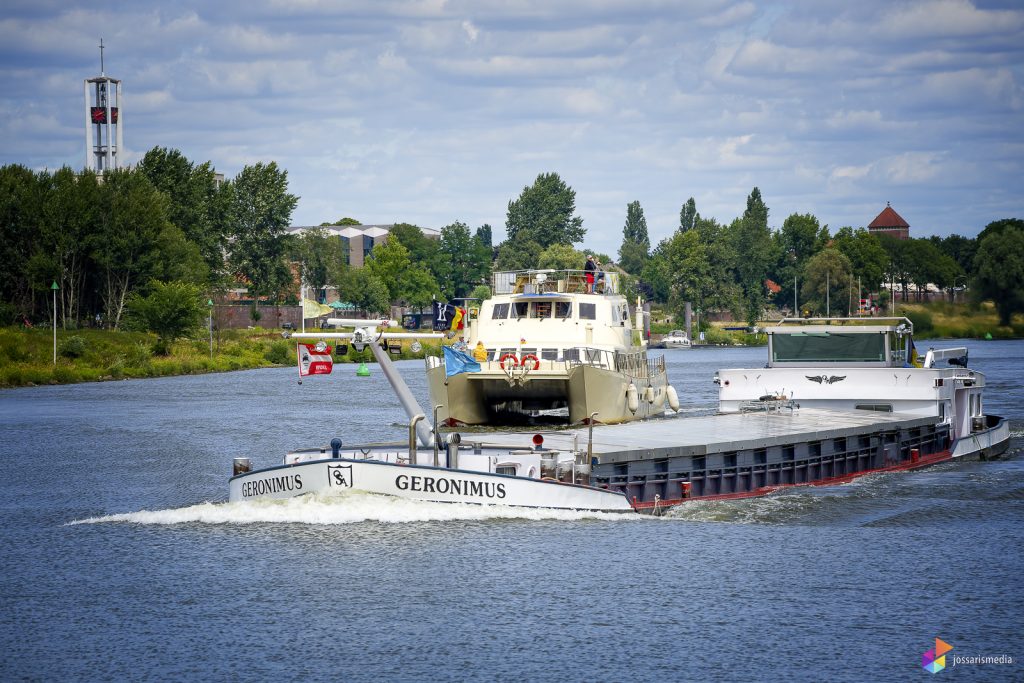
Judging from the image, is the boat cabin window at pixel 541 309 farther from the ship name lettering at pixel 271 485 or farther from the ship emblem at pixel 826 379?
the ship name lettering at pixel 271 485

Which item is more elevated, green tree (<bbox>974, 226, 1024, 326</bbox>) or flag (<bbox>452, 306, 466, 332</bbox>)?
green tree (<bbox>974, 226, 1024, 326</bbox>)

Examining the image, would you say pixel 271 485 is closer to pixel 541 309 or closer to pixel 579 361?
pixel 579 361

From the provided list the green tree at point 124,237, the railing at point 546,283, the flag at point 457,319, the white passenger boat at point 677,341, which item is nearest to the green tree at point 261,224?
the green tree at point 124,237

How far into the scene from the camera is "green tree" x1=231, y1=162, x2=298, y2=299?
14825 cm

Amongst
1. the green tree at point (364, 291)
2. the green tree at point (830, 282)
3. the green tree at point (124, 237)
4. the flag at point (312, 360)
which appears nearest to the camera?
the flag at point (312, 360)

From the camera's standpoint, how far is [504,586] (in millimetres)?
26531

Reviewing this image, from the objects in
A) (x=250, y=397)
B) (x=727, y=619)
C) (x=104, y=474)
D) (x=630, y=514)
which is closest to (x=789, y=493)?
(x=630, y=514)

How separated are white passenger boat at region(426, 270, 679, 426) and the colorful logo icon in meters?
23.8

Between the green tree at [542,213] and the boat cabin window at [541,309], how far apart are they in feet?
476

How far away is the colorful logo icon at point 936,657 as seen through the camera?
21578mm

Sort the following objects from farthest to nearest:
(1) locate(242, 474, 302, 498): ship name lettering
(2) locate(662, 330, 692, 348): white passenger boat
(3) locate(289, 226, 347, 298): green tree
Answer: (2) locate(662, 330, 692, 348): white passenger boat < (3) locate(289, 226, 347, 298): green tree < (1) locate(242, 474, 302, 498): ship name lettering

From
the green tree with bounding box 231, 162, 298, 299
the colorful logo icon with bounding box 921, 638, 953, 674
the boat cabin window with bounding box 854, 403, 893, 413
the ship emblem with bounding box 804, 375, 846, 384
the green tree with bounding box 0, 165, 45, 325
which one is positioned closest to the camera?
the colorful logo icon with bounding box 921, 638, 953, 674

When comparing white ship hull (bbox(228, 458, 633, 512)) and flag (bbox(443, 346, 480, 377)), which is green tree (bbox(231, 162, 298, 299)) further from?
white ship hull (bbox(228, 458, 633, 512))

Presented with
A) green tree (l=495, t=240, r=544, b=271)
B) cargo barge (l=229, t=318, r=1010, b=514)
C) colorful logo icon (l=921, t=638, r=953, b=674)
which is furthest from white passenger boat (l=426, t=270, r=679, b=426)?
green tree (l=495, t=240, r=544, b=271)
